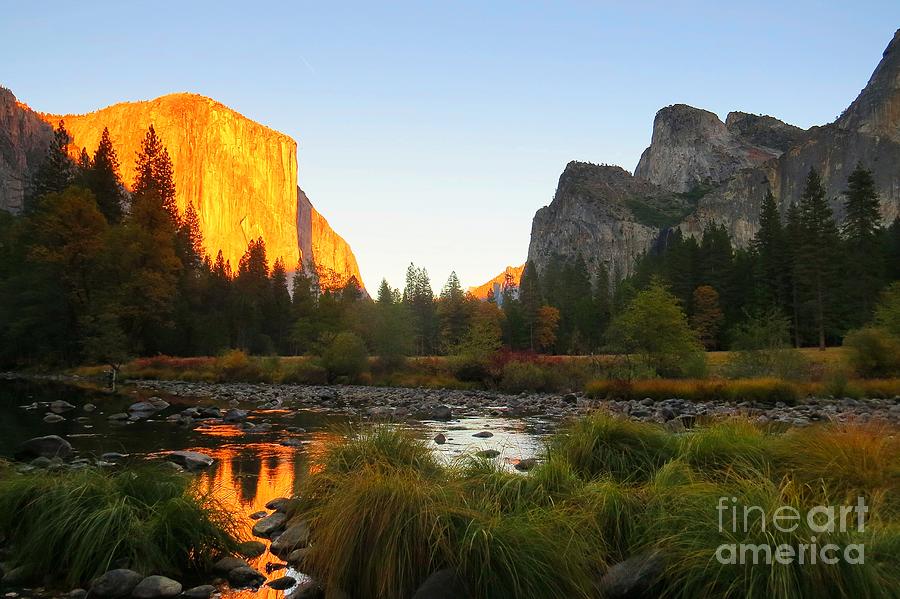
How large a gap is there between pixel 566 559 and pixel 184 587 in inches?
133

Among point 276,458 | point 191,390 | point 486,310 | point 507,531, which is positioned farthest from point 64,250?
point 486,310

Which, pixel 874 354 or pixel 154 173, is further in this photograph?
pixel 154 173

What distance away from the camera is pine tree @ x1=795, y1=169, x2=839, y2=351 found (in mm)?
54625

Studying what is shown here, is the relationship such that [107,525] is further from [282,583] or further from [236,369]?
[236,369]

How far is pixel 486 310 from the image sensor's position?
93.4m

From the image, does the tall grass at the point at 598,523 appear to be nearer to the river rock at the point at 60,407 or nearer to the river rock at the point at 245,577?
the river rock at the point at 245,577

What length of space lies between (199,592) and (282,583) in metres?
0.69

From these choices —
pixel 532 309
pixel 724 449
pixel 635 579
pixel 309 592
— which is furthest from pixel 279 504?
pixel 532 309

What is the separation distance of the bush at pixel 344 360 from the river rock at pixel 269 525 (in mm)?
36255

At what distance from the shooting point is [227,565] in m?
5.75

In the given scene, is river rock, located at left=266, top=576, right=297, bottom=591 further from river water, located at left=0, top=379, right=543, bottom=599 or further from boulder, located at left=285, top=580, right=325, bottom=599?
boulder, located at left=285, top=580, right=325, bottom=599

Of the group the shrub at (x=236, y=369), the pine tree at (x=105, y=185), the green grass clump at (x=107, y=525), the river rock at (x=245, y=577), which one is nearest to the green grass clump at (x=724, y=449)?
the river rock at (x=245, y=577)

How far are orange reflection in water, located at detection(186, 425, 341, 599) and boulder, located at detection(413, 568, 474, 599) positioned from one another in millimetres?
1589

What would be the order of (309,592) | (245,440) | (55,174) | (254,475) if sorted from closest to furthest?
(309,592) → (254,475) → (245,440) → (55,174)
